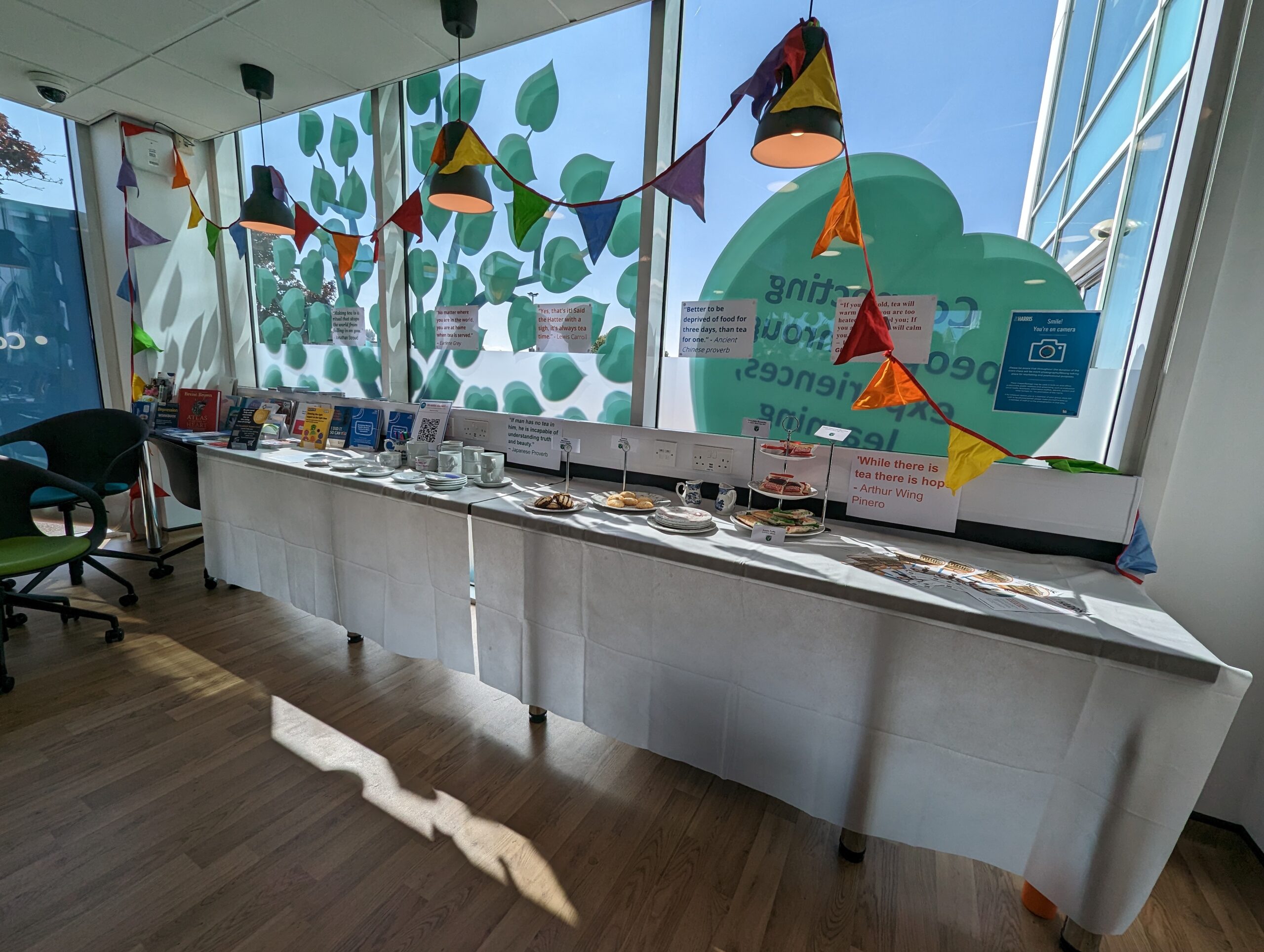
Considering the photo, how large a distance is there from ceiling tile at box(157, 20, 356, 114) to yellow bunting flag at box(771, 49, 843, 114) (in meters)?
2.52

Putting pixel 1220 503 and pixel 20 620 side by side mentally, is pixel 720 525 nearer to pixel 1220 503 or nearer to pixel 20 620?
pixel 1220 503

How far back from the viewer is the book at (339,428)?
265cm

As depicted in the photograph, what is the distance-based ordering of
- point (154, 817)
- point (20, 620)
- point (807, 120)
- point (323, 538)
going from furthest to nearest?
point (20, 620)
point (323, 538)
point (154, 817)
point (807, 120)

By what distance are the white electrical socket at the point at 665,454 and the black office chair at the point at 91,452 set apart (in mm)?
2757

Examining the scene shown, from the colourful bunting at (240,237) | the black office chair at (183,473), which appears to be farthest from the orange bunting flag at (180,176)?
the black office chair at (183,473)

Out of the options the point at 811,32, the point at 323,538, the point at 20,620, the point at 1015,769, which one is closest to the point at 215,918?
the point at 323,538

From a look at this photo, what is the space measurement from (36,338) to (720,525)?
4.68m

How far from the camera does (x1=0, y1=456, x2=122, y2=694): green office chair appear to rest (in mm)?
2053

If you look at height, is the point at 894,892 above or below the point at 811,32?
below

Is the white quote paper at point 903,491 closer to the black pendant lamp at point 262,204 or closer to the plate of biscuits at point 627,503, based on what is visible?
the plate of biscuits at point 627,503

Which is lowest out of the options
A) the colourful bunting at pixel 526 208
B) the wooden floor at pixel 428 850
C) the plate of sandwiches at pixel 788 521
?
the wooden floor at pixel 428 850

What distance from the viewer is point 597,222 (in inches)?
74.4

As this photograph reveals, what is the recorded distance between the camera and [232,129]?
321 centimetres

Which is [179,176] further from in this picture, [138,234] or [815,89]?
[815,89]
